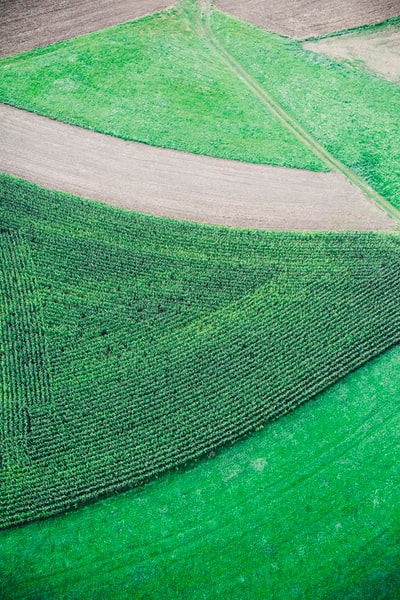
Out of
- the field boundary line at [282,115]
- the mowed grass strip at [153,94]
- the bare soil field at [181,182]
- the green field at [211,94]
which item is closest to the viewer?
the bare soil field at [181,182]

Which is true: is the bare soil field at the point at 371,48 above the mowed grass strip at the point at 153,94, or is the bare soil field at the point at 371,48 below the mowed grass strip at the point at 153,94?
above

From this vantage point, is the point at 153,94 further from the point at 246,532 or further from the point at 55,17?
the point at 246,532

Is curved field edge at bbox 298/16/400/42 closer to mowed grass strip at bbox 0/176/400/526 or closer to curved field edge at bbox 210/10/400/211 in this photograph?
curved field edge at bbox 210/10/400/211

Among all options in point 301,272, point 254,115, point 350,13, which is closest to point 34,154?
point 254,115

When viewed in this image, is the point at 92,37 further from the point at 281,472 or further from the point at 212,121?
the point at 281,472

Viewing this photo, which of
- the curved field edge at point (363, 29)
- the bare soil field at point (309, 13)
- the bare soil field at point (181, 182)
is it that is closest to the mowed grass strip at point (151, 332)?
the bare soil field at point (181, 182)

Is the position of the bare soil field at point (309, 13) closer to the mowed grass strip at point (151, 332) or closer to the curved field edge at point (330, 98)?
the curved field edge at point (330, 98)

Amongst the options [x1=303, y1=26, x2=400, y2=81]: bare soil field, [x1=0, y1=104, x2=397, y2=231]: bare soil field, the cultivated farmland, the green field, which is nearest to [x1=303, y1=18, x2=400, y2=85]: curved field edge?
[x1=303, y1=26, x2=400, y2=81]: bare soil field
